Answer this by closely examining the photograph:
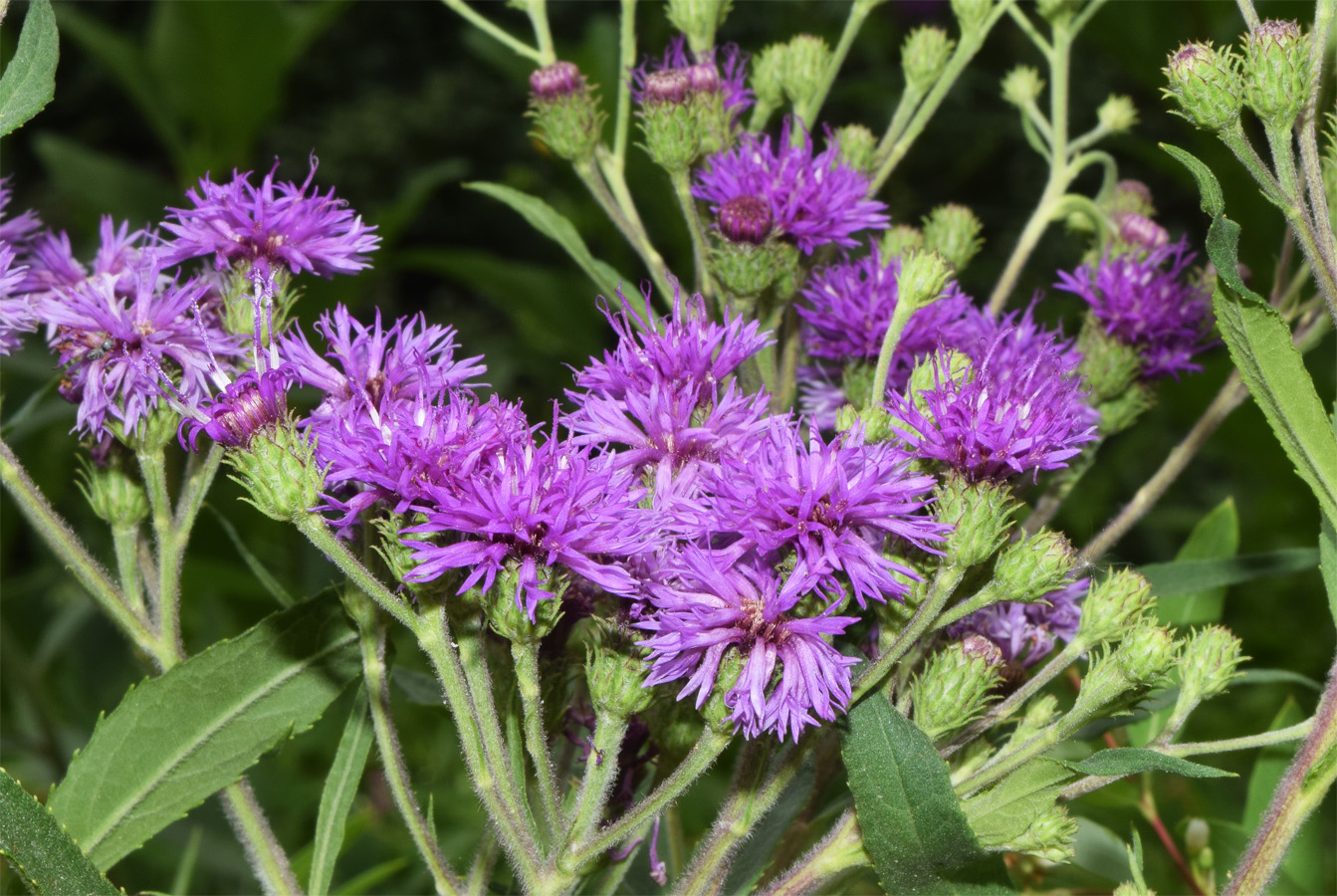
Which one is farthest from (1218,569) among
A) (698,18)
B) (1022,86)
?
(698,18)

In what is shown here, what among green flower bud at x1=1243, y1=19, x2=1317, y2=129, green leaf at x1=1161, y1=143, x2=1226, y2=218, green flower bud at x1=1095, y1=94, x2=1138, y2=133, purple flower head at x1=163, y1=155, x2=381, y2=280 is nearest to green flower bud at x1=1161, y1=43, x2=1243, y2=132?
green flower bud at x1=1243, y1=19, x2=1317, y2=129

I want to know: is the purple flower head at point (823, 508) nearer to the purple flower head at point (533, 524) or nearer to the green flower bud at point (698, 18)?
the purple flower head at point (533, 524)

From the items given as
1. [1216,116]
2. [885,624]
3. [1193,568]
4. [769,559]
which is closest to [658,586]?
[769,559]

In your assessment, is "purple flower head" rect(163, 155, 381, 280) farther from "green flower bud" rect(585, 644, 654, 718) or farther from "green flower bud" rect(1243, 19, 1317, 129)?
"green flower bud" rect(1243, 19, 1317, 129)

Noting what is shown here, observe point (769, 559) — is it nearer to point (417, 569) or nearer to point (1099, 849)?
point (417, 569)

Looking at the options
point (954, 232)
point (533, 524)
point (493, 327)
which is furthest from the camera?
point (493, 327)

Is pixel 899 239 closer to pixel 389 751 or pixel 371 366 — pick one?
pixel 371 366

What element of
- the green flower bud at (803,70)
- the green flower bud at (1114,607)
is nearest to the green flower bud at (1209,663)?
the green flower bud at (1114,607)
